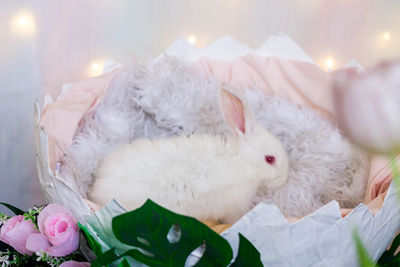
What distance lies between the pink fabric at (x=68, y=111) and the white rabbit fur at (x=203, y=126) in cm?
3

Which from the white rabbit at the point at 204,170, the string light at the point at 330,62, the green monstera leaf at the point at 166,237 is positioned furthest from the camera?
the string light at the point at 330,62

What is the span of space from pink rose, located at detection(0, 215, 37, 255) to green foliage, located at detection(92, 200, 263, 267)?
23cm

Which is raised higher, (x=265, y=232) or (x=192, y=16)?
(x=192, y=16)

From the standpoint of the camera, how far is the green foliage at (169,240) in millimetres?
514

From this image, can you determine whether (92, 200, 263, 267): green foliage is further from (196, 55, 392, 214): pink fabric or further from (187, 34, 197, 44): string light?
(187, 34, 197, 44): string light

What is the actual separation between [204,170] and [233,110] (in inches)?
6.4

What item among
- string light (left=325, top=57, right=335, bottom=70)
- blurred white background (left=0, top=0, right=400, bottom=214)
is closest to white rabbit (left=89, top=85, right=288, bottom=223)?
blurred white background (left=0, top=0, right=400, bottom=214)

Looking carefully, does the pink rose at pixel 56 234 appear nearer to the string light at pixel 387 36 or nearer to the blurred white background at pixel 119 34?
the blurred white background at pixel 119 34

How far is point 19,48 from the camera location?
Answer: 1274mm

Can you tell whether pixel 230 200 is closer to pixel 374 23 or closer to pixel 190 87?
pixel 190 87

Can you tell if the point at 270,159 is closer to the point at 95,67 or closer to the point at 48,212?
the point at 48,212

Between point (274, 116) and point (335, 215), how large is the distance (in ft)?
2.32

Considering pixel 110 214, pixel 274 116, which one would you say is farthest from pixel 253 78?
pixel 110 214

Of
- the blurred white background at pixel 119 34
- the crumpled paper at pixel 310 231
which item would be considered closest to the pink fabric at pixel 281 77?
the blurred white background at pixel 119 34
